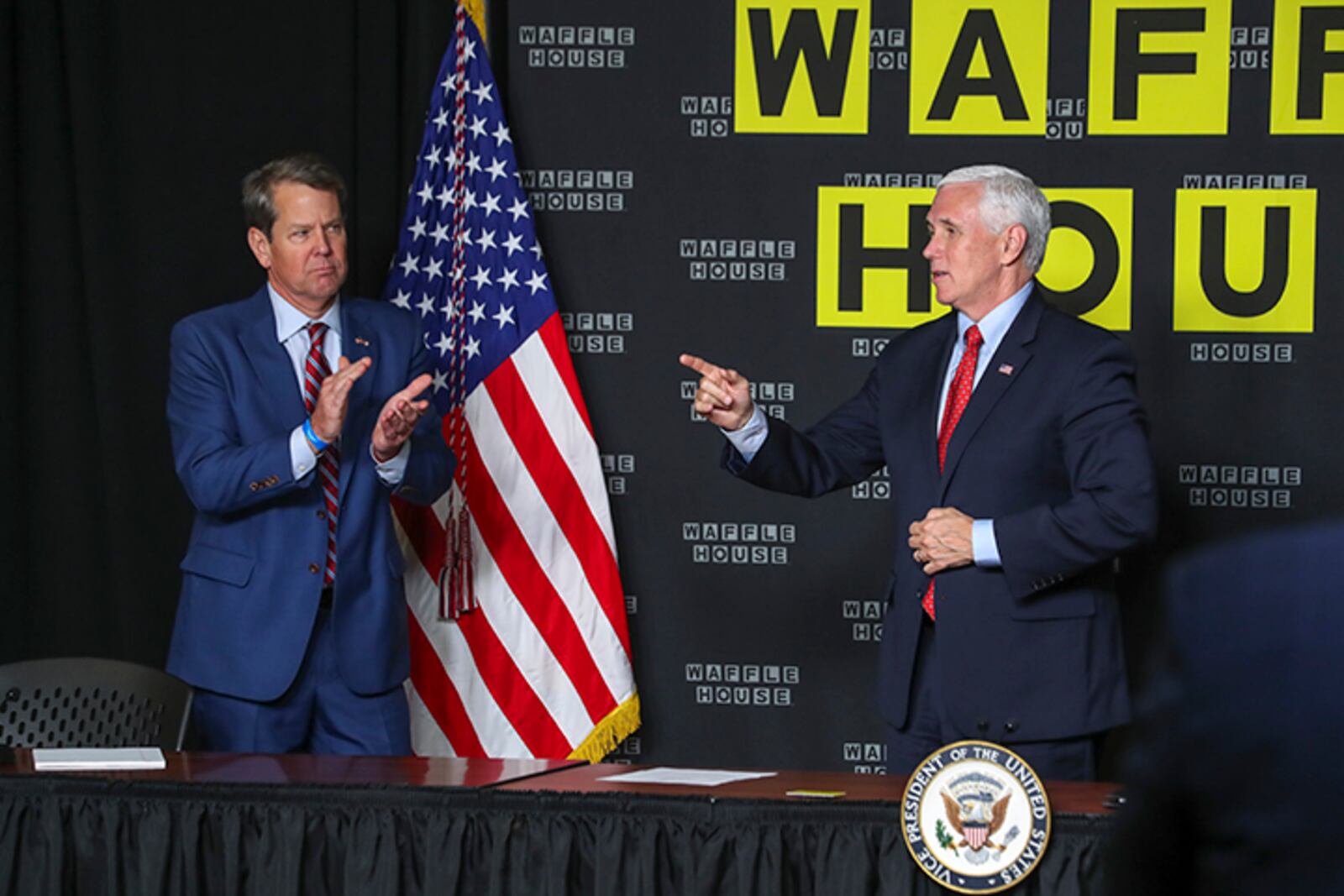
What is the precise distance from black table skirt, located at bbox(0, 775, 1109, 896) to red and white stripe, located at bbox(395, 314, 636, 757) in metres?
1.69

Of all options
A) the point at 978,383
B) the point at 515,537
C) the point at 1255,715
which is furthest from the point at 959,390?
the point at 1255,715

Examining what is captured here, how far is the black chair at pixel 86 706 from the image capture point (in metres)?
2.65

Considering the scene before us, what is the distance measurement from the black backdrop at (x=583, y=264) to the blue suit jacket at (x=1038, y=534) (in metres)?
1.20

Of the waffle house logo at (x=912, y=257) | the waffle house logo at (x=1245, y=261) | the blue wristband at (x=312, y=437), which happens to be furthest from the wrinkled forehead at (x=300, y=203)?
the waffle house logo at (x=1245, y=261)

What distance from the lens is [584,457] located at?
153 inches

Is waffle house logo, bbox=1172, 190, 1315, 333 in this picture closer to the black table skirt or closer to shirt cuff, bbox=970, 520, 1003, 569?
shirt cuff, bbox=970, 520, 1003, 569

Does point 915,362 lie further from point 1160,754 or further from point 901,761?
point 1160,754

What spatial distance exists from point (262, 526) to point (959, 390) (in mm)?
1394

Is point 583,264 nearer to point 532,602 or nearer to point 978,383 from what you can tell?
point 532,602

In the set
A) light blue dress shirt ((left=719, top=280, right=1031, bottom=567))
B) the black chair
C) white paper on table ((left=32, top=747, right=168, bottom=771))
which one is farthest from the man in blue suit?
light blue dress shirt ((left=719, top=280, right=1031, bottom=567))

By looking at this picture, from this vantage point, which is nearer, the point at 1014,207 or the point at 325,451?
the point at 1014,207

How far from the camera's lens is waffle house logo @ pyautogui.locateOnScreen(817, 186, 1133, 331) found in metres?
3.88

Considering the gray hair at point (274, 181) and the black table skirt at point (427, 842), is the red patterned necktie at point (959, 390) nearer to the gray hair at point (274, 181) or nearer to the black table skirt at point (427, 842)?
the black table skirt at point (427, 842)

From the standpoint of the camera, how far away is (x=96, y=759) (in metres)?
2.33
